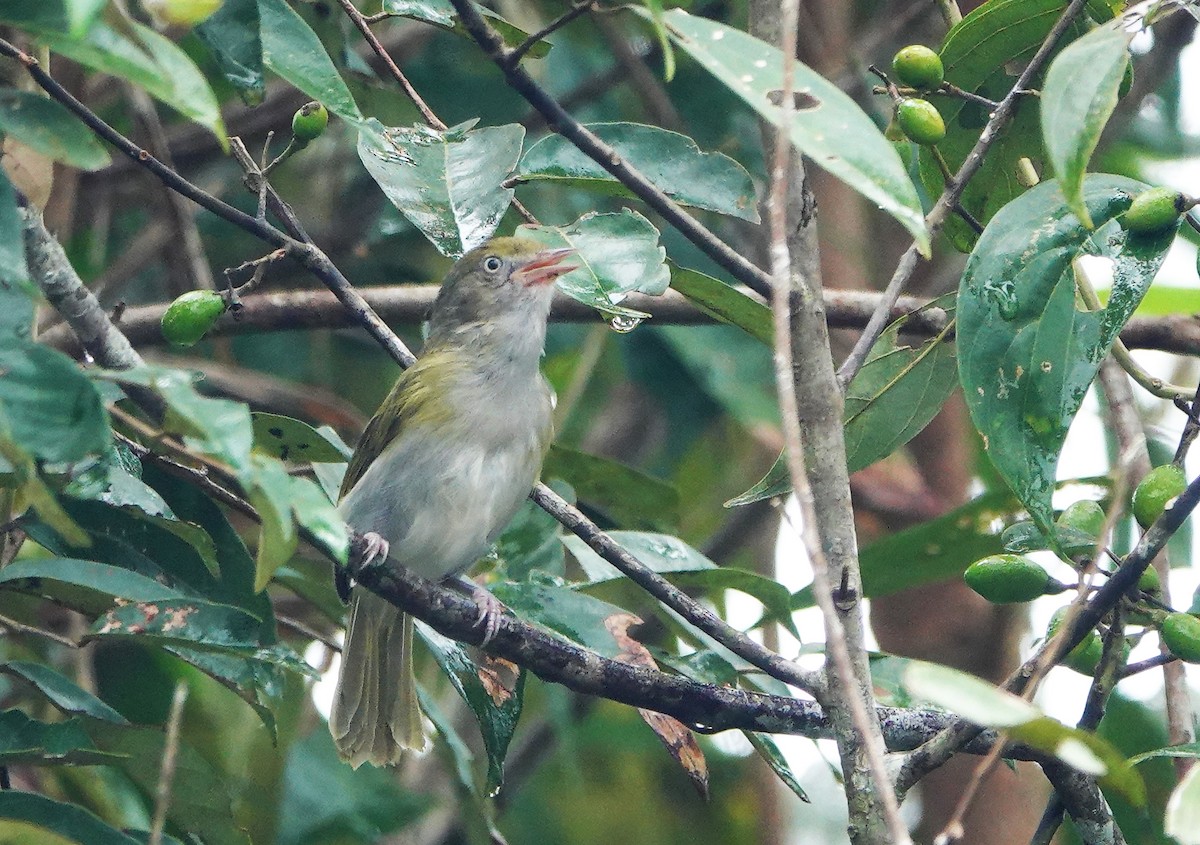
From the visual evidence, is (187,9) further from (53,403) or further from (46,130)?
(53,403)

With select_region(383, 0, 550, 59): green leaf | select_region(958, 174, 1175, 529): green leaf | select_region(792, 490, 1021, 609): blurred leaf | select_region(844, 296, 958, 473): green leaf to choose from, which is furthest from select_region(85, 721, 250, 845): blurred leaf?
select_region(792, 490, 1021, 609): blurred leaf

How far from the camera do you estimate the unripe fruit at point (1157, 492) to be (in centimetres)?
221

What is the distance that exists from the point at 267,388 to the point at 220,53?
2.51 meters

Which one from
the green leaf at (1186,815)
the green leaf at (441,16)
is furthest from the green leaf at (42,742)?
the green leaf at (1186,815)

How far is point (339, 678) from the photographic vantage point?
394cm

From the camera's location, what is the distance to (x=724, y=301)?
2783mm

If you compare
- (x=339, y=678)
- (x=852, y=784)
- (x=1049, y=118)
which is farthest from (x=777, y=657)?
(x=339, y=678)

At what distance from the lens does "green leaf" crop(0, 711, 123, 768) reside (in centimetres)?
254

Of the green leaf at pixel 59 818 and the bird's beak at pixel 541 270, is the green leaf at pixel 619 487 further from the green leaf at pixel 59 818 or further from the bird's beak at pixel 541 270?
the green leaf at pixel 59 818

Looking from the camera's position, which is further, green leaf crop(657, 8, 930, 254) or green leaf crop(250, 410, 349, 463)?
green leaf crop(250, 410, 349, 463)

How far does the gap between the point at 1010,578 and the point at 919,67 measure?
0.96m

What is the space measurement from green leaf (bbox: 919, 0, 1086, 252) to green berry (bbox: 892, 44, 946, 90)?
0.20 meters

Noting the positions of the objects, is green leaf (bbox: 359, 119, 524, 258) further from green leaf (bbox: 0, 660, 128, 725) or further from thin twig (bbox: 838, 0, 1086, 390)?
green leaf (bbox: 0, 660, 128, 725)

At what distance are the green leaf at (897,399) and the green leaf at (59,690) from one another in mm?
1614
